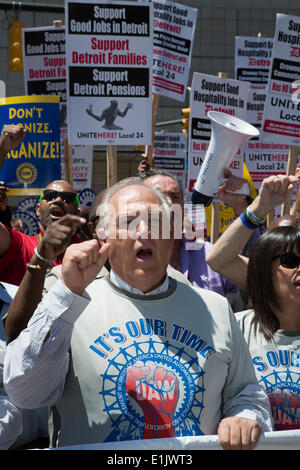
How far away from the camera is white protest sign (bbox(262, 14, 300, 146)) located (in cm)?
628

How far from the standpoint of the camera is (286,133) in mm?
6266

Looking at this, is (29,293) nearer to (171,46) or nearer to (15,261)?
(15,261)

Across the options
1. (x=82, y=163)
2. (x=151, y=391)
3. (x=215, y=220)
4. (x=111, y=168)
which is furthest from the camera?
(x=82, y=163)

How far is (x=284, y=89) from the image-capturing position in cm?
634

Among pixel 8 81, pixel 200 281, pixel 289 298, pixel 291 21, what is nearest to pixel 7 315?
pixel 289 298

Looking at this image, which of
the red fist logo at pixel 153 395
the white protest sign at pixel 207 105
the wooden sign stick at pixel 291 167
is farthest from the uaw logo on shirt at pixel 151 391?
the white protest sign at pixel 207 105

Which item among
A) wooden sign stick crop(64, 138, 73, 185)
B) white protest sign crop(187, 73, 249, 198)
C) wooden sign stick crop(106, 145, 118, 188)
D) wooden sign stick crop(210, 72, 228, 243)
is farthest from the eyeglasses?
white protest sign crop(187, 73, 249, 198)

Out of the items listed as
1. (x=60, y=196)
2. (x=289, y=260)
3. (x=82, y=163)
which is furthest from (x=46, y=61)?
(x=289, y=260)

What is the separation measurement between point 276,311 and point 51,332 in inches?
44.9

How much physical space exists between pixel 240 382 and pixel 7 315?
79 centimetres

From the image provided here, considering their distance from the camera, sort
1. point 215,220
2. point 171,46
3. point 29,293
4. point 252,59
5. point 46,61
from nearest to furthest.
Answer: point 29,293 → point 215,220 → point 46,61 → point 171,46 → point 252,59

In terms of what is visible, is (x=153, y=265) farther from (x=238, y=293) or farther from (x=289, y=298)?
(x=238, y=293)

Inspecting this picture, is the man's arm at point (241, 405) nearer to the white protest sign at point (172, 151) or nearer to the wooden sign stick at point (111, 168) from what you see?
the wooden sign stick at point (111, 168)

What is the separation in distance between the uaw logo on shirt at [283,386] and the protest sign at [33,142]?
3219 mm
